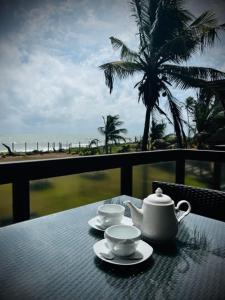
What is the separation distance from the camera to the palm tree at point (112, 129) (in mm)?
15602

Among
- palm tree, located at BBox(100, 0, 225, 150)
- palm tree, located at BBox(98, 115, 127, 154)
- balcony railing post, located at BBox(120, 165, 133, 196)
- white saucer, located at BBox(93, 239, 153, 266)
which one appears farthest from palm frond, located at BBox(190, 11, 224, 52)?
palm tree, located at BBox(98, 115, 127, 154)

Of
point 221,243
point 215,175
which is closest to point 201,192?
point 221,243

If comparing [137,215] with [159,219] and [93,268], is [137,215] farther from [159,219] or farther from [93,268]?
[93,268]

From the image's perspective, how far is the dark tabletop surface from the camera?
54cm

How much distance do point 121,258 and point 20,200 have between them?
104 cm

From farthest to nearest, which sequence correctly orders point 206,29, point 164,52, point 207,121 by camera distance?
point 207,121 → point 164,52 → point 206,29

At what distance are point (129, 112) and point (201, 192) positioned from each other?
620 inches

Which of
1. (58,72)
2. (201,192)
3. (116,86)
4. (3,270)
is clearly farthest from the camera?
(58,72)

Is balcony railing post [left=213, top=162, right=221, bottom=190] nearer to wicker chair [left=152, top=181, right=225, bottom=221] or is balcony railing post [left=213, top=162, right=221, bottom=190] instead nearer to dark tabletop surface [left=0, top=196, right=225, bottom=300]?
wicker chair [left=152, top=181, right=225, bottom=221]

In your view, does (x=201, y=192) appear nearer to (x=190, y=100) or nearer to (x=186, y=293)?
(x=186, y=293)

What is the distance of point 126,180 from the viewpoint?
215 centimetres

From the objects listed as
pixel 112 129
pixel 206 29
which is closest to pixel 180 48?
pixel 206 29

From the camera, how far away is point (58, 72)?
69.9 ft

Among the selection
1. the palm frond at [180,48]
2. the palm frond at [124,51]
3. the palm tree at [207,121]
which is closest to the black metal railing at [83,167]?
the palm frond at [180,48]
